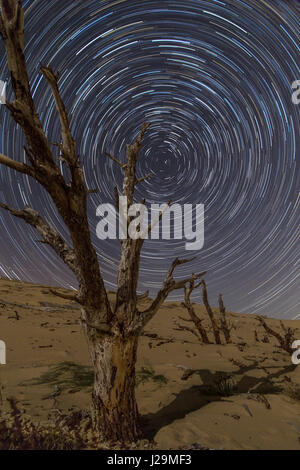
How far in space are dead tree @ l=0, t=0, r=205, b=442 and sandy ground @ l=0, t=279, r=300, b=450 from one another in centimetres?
80

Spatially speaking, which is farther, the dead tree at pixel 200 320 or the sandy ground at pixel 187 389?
the dead tree at pixel 200 320

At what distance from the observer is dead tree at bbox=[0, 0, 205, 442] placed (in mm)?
2625

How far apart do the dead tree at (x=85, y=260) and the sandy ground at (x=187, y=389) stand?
80 cm

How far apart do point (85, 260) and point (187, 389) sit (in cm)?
370

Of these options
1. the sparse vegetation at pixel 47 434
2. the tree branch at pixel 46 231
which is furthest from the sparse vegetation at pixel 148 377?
the tree branch at pixel 46 231

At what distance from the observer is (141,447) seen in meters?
3.23

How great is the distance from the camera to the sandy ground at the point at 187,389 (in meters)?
3.60

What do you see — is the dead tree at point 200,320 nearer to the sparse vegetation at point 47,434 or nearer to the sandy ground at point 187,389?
the sandy ground at point 187,389

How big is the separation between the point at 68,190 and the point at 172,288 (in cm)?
186

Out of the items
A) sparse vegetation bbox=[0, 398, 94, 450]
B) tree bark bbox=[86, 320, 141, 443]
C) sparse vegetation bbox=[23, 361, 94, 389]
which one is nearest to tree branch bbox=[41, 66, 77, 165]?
tree bark bbox=[86, 320, 141, 443]

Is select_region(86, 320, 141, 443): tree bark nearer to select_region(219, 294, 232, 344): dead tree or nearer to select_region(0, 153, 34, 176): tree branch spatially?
select_region(0, 153, 34, 176): tree branch

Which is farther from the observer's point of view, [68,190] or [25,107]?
[68,190]
